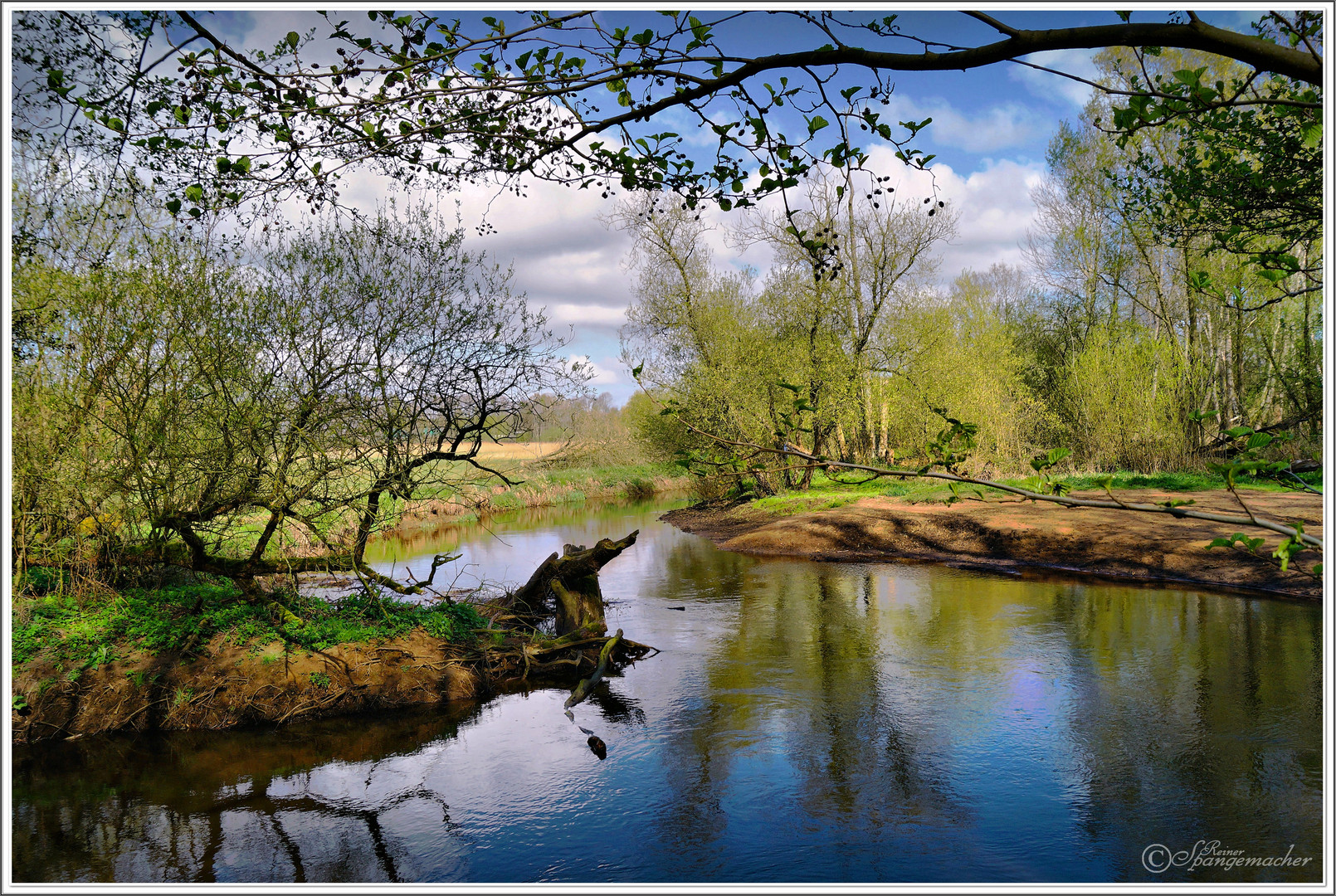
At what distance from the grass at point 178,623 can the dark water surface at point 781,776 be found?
2.72ft

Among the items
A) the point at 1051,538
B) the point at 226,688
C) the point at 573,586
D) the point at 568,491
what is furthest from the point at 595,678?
the point at 568,491

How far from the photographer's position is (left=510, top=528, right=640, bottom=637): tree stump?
366 inches

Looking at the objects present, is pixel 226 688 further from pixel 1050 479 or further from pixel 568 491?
pixel 568 491

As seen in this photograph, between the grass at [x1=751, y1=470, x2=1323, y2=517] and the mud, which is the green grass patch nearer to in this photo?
the mud

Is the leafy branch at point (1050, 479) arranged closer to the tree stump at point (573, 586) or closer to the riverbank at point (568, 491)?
the tree stump at point (573, 586)

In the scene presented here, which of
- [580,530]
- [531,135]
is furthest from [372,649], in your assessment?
[580,530]

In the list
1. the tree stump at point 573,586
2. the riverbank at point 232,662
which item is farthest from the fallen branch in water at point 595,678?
the tree stump at point 573,586

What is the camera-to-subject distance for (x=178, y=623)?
720 centimetres

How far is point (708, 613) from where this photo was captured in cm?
1107

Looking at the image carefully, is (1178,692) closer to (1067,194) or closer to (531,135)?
(531,135)

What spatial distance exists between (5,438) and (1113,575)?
1369 cm

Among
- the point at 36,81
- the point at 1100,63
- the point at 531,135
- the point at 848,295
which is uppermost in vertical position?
the point at 1100,63

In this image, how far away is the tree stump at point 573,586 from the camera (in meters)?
9.29

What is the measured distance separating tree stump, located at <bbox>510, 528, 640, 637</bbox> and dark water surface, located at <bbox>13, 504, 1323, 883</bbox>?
1.16 m
